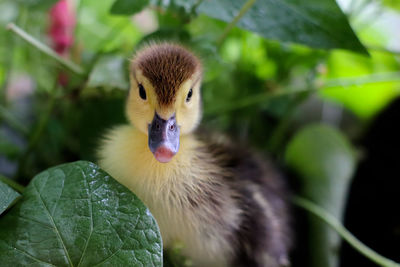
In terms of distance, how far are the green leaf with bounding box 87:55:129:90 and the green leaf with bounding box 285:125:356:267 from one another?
522 millimetres

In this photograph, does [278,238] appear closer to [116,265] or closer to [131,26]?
[116,265]

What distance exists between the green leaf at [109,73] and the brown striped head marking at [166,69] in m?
0.15

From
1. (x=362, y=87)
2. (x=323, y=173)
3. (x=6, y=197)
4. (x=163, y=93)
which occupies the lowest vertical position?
(x=6, y=197)

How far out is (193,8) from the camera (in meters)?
0.67

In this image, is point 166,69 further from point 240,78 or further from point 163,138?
point 240,78

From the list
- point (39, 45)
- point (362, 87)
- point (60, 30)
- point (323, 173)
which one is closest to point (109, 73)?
point (39, 45)

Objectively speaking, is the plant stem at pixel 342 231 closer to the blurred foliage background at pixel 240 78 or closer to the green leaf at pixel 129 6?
the blurred foliage background at pixel 240 78

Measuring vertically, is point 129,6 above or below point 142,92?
above

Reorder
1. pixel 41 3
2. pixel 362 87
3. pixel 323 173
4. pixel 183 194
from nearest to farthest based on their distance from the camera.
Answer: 1. pixel 183 194
2. pixel 41 3
3. pixel 323 173
4. pixel 362 87

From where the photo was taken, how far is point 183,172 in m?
0.63

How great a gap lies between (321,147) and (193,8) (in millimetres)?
529

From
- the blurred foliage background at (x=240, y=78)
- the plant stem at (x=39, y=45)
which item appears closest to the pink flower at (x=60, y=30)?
the blurred foliage background at (x=240, y=78)

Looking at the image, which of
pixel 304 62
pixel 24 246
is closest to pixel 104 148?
pixel 24 246

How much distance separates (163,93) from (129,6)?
21 cm
